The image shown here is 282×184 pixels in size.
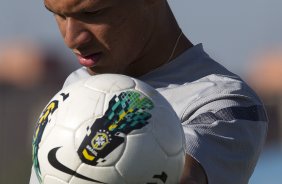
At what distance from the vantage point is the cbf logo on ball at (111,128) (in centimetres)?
383

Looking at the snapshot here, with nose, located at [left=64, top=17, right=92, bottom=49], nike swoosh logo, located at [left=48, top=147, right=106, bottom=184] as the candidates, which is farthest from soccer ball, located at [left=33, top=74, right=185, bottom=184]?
nose, located at [left=64, top=17, right=92, bottom=49]

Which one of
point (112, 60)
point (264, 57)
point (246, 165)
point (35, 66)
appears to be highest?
point (112, 60)

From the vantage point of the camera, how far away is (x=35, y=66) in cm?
1891

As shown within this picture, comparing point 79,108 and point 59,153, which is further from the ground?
point 79,108

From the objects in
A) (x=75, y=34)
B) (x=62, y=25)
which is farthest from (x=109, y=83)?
(x=62, y=25)

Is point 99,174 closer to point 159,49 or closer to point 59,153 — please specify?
point 59,153

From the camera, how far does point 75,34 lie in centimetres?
459

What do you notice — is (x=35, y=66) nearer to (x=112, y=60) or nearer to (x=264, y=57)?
(x=264, y=57)

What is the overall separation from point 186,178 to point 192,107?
0.56 m

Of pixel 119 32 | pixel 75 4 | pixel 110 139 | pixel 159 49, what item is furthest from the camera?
pixel 159 49

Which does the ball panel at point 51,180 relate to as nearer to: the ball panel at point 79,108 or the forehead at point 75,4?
the ball panel at point 79,108

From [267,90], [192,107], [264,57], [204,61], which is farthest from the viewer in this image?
[264,57]

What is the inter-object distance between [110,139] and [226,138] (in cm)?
64

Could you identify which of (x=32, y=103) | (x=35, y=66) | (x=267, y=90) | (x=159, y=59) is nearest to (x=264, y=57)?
(x=267, y=90)
